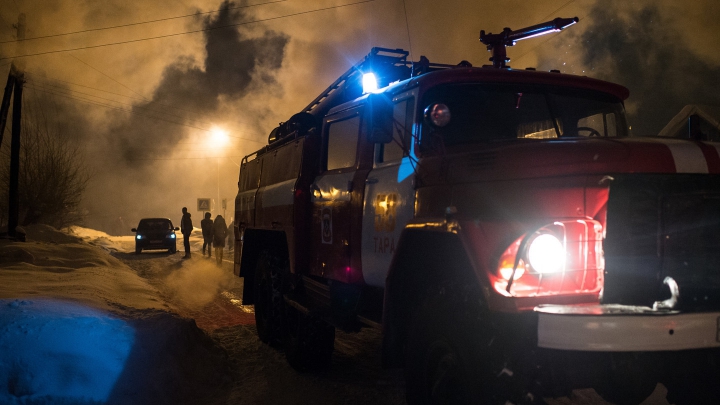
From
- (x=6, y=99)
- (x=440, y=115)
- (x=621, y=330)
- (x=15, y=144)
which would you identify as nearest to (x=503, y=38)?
(x=440, y=115)

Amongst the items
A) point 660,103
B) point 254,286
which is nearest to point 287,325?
point 254,286

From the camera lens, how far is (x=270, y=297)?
24.1 feet

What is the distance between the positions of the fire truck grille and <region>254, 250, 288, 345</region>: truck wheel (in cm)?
449

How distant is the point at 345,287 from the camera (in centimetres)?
544

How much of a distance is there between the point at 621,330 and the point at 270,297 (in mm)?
5252

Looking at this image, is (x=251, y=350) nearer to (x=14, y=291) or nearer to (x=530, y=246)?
(x=14, y=291)

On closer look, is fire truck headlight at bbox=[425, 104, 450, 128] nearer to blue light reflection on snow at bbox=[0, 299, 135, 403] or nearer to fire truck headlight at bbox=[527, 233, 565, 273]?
fire truck headlight at bbox=[527, 233, 565, 273]

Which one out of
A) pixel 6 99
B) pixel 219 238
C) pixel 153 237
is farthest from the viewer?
pixel 153 237

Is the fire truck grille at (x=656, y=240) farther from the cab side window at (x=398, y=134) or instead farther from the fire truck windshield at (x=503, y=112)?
the cab side window at (x=398, y=134)

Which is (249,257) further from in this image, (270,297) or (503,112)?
(503,112)

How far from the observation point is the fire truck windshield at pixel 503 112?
13.8ft

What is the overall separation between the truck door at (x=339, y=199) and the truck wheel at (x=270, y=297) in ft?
3.89

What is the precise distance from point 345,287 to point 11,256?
11533mm

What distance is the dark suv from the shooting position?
88.6 feet
